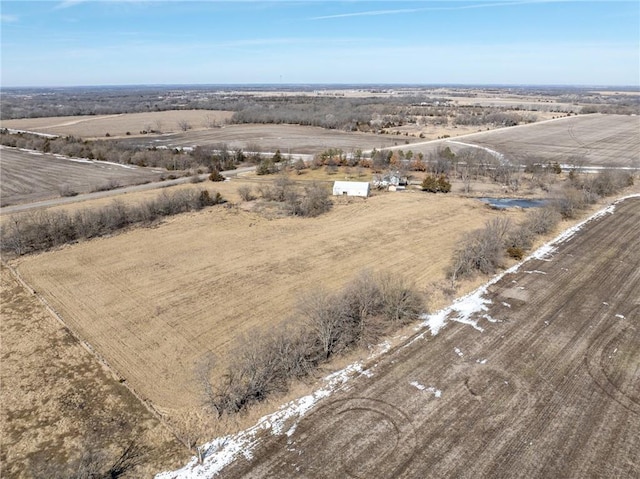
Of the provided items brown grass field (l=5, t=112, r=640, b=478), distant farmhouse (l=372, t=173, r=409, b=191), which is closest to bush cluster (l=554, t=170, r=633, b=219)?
brown grass field (l=5, t=112, r=640, b=478)

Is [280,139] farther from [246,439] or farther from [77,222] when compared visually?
[246,439]

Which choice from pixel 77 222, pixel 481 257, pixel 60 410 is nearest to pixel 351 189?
pixel 481 257

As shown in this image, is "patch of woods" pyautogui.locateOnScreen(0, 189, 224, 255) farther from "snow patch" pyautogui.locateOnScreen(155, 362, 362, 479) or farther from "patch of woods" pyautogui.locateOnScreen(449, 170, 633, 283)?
"patch of woods" pyautogui.locateOnScreen(449, 170, 633, 283)

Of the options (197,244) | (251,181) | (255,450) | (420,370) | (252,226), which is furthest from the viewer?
(251,181)

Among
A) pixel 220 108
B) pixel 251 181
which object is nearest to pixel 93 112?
pixel 220 108

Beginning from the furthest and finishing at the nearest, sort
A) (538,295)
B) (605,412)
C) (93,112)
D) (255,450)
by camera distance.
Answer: (93,112), (538,295), (605,412), (255,450)

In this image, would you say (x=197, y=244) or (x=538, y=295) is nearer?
(x=538, y=295)

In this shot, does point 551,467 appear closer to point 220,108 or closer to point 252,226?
point 252,226
